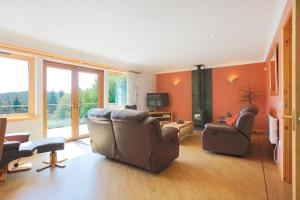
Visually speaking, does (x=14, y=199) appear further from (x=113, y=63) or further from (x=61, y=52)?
(x=113, y=63)

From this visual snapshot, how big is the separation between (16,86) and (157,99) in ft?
14.8

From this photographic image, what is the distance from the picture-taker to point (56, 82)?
418 cm

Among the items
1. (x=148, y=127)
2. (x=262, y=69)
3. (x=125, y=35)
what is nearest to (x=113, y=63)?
(x=125, y=35)

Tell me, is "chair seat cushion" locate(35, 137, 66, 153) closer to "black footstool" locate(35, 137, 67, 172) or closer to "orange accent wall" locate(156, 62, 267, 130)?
"black footstool" locate(35, 137, 67, 172)

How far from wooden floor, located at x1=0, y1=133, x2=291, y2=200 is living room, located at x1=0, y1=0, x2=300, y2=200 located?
15 millimetres

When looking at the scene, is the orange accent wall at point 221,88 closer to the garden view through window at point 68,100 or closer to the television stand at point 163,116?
the television stand at point 163,116

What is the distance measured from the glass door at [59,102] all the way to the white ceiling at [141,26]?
61 cm

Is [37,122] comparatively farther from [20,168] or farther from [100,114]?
[100,114]

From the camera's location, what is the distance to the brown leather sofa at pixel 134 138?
2.34 meters

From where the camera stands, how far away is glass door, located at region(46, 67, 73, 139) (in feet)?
13.3

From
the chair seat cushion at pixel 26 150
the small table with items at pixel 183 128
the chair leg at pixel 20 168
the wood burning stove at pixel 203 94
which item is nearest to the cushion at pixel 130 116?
the chair seat cushion at pixel 26 150

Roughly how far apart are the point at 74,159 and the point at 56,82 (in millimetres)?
2134
